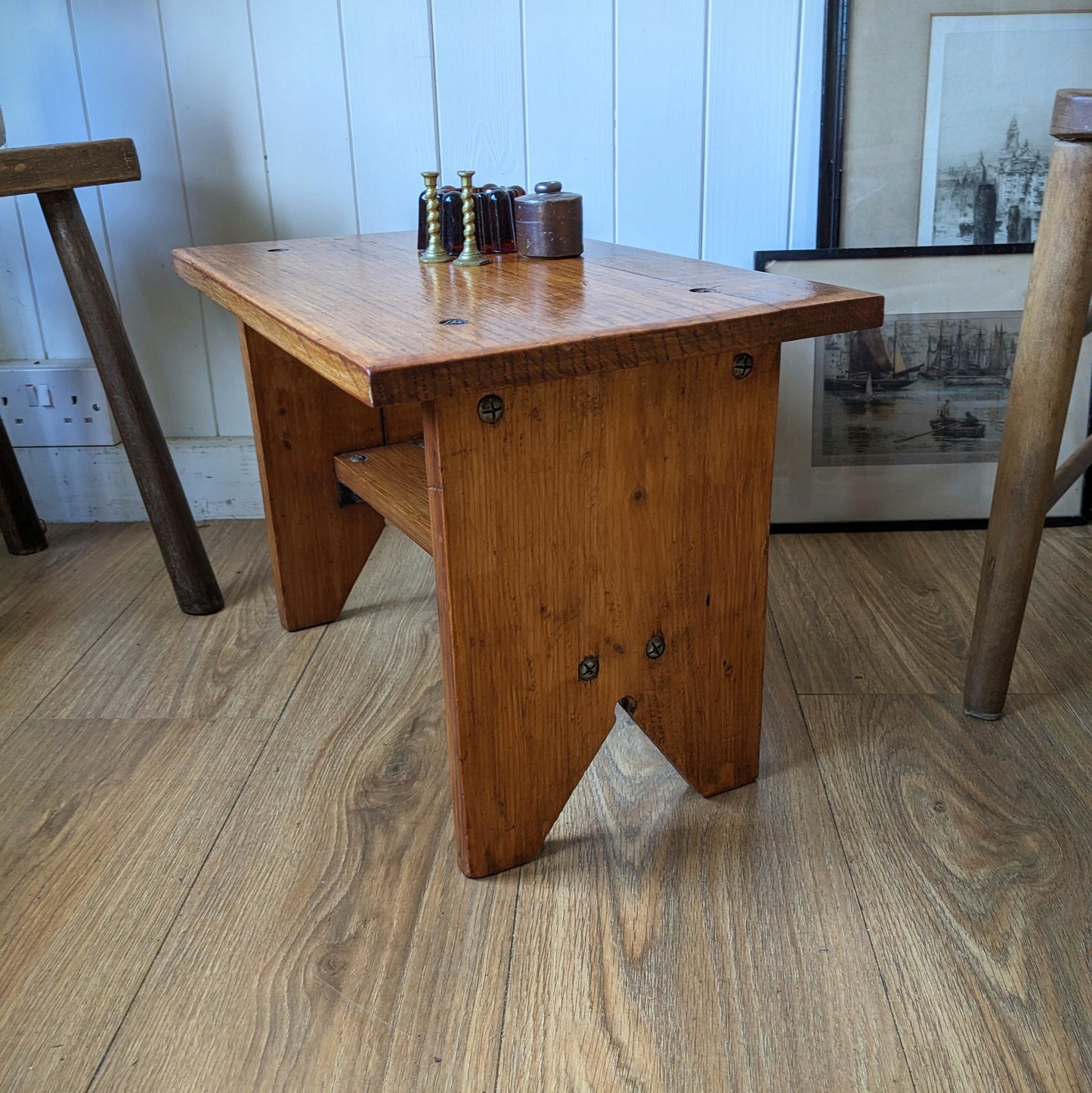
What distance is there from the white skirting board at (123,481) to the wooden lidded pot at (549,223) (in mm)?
863

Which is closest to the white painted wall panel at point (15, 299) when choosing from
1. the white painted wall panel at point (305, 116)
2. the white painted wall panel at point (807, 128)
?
the white painted wall panel at point (305, 116)

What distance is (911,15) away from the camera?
168cm

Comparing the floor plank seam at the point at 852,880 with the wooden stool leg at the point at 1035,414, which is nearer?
the floor plank seam at the point at 852,880

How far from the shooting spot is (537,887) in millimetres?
1079

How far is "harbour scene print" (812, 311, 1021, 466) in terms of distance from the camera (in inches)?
71.4

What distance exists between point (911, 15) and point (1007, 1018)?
4.70ft

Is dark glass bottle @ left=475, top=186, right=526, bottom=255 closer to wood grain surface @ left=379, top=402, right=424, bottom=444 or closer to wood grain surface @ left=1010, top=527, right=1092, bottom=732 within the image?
wood grain surface @ left=379, top=402, right=424, bottom=444

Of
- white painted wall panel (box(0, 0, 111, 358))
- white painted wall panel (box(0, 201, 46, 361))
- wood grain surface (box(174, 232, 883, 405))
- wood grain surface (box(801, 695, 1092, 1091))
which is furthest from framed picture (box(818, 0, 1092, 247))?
white painted wall panel (box(0, 201, 46, 361))

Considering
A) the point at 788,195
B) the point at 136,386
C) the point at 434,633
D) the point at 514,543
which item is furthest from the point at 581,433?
the point at 788,195

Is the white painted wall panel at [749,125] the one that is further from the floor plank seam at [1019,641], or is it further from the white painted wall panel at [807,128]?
the floor plank seam at [1019,641]

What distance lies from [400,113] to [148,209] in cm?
46

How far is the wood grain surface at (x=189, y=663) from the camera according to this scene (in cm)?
143

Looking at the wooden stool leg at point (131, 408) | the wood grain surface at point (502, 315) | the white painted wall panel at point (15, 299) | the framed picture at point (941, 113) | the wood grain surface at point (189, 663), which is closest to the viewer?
the wood grain surface at point (502, 315)

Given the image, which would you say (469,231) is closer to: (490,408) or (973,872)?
(490,408)
